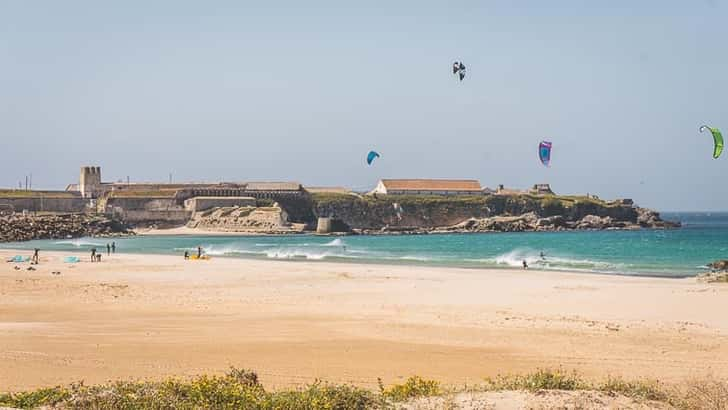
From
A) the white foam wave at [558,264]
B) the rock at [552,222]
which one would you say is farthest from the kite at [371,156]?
the rock at [552,222]

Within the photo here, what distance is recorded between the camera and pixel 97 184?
117m

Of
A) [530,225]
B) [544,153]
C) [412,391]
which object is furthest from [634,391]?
[530,225]

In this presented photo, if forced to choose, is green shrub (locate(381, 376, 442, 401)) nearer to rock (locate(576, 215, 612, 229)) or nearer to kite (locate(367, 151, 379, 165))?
kite (locate(367, 151, 379, 165))

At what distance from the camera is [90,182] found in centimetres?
11562

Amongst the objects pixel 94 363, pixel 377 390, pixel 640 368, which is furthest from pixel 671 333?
pixel 94 363

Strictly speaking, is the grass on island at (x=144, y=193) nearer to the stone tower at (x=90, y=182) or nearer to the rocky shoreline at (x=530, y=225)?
the stone tower at (x=90, y=182)

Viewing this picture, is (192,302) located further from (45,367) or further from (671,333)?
(671,333)

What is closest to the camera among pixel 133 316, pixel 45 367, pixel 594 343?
pixel 45 367

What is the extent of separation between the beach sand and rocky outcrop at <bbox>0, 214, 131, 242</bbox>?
48.0 m

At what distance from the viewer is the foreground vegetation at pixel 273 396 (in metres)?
7.61

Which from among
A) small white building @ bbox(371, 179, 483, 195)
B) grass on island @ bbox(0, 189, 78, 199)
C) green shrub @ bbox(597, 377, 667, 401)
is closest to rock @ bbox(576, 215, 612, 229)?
small white building @ bbox(371, 179, 483, 195)

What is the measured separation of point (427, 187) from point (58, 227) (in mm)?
58499

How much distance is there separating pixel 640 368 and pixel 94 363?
782cm

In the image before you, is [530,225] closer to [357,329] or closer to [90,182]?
[90,182]
